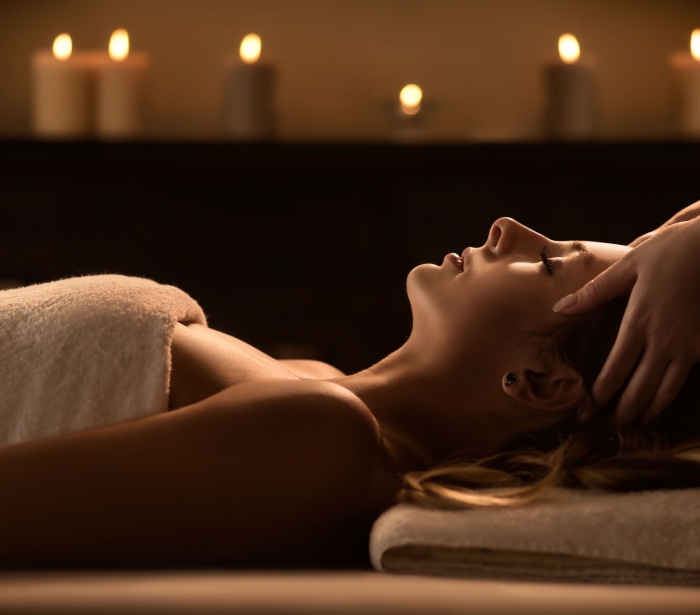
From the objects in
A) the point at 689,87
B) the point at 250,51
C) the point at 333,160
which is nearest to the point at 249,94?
the point at 250,51

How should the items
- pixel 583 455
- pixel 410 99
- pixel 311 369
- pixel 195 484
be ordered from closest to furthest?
pixel 195 484 < pixel 583 455 < pixel 311 369 < pixel 410 99

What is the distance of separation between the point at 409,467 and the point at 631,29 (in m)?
1.78

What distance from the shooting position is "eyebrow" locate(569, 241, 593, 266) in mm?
990

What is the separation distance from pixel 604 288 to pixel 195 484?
51cm

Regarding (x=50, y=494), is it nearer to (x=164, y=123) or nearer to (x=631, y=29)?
(x=164, y=123)

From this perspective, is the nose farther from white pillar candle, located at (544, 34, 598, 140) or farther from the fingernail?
white pillar candle, located at (544, 34, 598, 140)

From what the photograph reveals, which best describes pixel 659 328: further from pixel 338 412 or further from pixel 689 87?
pixel 689 87

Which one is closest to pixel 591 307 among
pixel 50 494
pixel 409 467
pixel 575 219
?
pixel 409 467

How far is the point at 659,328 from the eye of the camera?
86 centimetres

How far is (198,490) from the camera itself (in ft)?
2.20

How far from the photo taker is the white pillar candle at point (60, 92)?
198 cm

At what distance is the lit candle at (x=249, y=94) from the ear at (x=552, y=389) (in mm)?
1222

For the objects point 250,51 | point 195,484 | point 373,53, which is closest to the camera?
point 195,484

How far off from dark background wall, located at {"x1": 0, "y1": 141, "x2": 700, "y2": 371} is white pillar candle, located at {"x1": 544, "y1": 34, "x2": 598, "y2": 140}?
0.11 metres
